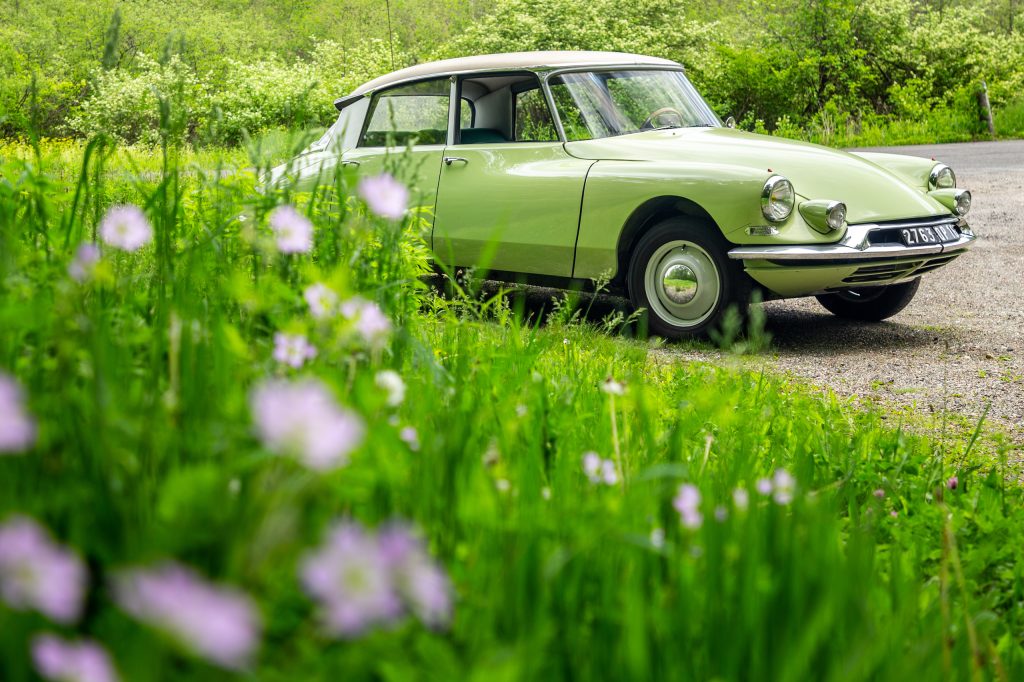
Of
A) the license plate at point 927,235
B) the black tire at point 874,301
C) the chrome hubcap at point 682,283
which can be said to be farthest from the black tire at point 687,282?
the black tire at point 874,301

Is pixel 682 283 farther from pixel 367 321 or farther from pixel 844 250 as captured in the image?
pixel 367 321

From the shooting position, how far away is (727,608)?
1.34m

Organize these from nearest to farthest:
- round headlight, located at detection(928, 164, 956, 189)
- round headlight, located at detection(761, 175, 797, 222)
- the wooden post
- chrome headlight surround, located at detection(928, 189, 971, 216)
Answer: round headlight, located at detection(761, 175, 797, 222) → chrome headlight surround, located at detection(928, 189, 971, 216) → round headlight, located at detection(928, 164, 956, 189) → the wooden post

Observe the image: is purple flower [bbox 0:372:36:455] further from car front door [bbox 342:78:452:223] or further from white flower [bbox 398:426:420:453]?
car front door [bbox 342:78:452:223]

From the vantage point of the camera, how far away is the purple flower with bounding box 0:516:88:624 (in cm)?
60

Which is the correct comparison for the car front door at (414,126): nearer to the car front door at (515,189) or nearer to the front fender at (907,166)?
the car front door at (515,189)

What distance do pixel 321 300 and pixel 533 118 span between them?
5.34 metres

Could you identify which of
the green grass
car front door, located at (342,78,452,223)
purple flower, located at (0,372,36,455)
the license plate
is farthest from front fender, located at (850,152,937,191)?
purple flower, located at (0,372,36,455)

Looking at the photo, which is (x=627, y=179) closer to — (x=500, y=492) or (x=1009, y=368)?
(x=1009, y=368)

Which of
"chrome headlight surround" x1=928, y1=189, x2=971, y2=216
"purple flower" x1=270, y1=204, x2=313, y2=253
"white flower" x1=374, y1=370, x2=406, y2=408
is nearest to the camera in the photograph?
"white flower" x1=374, y1=370, x2=406, y2=408

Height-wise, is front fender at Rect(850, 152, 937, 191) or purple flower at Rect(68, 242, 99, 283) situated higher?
front fender at Rect(850, 152, 937, 191)

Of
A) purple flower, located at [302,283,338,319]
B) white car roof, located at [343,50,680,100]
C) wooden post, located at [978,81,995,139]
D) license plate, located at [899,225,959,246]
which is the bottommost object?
license plate, located at [899,225,959,246]

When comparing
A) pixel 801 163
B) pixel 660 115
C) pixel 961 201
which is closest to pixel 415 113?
pixel 660 115

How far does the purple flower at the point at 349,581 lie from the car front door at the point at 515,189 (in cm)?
540
